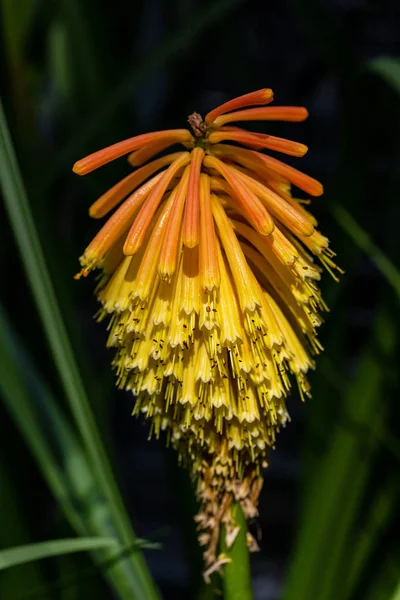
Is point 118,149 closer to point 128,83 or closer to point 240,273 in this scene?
point 240,273

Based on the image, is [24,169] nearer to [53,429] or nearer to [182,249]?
[53,429]

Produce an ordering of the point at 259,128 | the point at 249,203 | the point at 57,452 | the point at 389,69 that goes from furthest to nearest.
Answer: the point at 259,128
the point at 57,452
the point at 389,69
the point at 249,203

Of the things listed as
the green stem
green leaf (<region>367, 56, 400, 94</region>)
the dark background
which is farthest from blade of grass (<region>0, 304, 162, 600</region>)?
green leaf (<region>367, 56, 400, 94</region>)

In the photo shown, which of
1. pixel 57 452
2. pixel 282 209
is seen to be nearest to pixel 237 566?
pixel 282 209

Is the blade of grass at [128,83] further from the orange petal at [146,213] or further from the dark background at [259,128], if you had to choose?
the orange petal at [146,213]

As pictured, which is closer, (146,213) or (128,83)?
(146,213)

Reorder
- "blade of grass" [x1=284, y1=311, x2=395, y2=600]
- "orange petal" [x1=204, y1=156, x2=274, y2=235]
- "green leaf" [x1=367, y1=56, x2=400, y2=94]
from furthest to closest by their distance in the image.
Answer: "blade of grass" [x1=284, y1=311, x2=395, y2=600] < "green leaf" [x1=367, y1=56, x2=400, y2=94] < "orange petal" [x1=204, y1=156, x2=274, y2=235]

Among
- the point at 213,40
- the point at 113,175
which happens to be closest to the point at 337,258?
the point at 113,175

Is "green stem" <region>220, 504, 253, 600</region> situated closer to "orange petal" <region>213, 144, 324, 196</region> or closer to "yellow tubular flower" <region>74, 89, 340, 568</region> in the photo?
"yellow tubular flower" <region>74, 89, 340, 568</region>

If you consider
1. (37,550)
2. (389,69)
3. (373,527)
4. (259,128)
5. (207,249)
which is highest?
(259,128)
